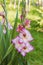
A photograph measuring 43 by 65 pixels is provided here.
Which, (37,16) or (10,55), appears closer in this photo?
(10,55)

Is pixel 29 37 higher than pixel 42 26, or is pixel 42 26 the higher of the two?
pixel 29 37

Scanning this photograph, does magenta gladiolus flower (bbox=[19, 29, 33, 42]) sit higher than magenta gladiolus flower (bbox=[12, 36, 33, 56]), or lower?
higher

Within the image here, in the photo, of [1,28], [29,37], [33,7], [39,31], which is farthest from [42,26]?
[29,37]

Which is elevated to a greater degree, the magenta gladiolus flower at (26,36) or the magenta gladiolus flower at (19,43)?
the magenta gladiolus flower at (26,36)

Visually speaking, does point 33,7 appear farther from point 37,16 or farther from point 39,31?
point 39,31

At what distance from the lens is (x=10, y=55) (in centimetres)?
149

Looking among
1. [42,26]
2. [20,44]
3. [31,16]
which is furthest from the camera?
[31,16]

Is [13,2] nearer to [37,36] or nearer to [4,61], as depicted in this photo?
[37,36]

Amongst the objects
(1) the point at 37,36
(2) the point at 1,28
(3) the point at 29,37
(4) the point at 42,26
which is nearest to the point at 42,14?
(4) the point at 42,26

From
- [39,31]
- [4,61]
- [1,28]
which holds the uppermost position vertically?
[1,28]

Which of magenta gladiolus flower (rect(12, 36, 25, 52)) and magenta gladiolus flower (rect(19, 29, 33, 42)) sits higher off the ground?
magenta gladiolus flower (rect(19, 29, 33, 42))

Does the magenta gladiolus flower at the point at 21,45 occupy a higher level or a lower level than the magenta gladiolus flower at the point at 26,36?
lower

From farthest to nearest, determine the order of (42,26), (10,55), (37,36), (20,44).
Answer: (42,26), (37,36), (10,55), (20,44)

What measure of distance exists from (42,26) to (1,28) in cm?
169
